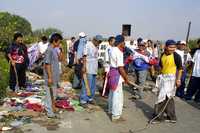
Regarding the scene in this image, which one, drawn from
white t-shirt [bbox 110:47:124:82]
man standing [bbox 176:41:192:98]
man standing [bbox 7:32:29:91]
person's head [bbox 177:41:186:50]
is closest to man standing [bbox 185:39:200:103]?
man standing [bbox 176:41:192:98]

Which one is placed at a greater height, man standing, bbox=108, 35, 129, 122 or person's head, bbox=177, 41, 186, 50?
person's head, bbox=177, 41, 186, 50

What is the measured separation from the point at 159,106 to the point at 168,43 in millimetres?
1518

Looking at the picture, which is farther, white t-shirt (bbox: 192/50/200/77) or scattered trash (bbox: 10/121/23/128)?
white t-shirt (bbox: 192/50/200/77)

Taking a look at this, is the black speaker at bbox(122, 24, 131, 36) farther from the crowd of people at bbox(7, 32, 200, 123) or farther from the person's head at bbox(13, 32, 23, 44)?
the person's head at bbox(13, 32, 23, 44)

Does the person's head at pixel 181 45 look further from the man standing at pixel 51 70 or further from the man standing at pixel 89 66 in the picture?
the man standing at pixel 51 70

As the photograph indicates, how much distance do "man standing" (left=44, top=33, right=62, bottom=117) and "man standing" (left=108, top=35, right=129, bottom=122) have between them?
4.22ft

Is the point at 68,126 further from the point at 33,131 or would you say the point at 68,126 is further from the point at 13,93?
the point at 13,93

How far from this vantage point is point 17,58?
11672 millimetres

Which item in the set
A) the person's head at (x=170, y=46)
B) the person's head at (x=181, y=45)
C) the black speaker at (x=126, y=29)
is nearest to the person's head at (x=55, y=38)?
the person's head at (x=170, y=46)

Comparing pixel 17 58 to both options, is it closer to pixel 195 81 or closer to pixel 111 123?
pixel 111 123

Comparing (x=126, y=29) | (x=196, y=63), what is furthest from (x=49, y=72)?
(x=126, y=29)

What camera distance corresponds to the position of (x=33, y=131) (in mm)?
7801

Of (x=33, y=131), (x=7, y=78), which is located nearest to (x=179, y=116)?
(x=33, y=131)

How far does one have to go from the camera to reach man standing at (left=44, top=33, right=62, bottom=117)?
28.2 feet
